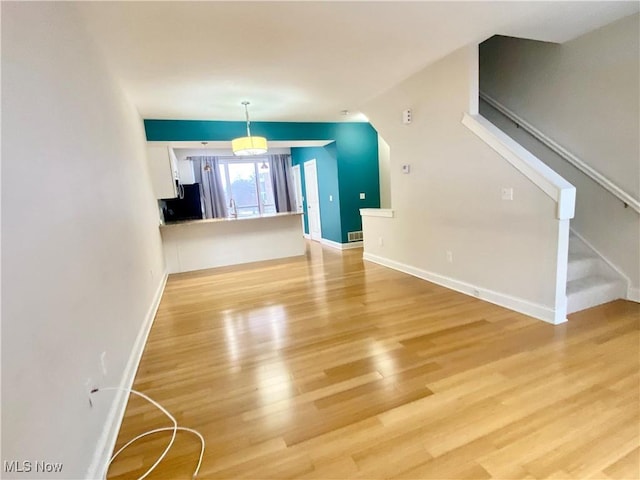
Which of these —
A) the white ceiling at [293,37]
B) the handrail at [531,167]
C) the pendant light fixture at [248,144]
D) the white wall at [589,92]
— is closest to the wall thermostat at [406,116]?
the white ceiling at [293,37]

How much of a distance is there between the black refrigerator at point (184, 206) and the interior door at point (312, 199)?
8.80 feet

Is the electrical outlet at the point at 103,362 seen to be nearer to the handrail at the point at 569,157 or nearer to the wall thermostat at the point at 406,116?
the wall thermostat at the point at 406,116

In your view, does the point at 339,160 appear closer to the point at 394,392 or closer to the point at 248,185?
the point at 248,185

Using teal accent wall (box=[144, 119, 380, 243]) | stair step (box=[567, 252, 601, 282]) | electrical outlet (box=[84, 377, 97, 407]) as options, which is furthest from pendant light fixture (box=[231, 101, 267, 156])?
stair step (box=[567, 252, 601, 282])

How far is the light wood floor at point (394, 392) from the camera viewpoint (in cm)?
145

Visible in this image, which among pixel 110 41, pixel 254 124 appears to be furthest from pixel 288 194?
pixel 110 41

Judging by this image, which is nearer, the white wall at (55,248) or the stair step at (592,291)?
the white wall at (55,248)

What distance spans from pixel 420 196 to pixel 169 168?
4063mm

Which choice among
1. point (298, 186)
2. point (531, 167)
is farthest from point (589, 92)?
point (298, 186)

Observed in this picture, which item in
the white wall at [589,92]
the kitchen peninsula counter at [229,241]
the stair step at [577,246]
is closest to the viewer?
the white wall at [589,92]

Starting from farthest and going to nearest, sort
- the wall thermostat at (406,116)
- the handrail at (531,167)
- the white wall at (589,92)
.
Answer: the wall thermostat at (406,116), the white wall at (589,92), the handrail at (531,167)

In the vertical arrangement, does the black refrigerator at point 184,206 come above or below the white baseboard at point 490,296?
above

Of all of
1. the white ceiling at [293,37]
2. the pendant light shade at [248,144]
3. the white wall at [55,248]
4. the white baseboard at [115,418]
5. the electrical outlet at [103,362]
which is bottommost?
the white baseboard at [115,418]

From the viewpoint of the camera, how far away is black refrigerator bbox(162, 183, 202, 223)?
610 centimetres
